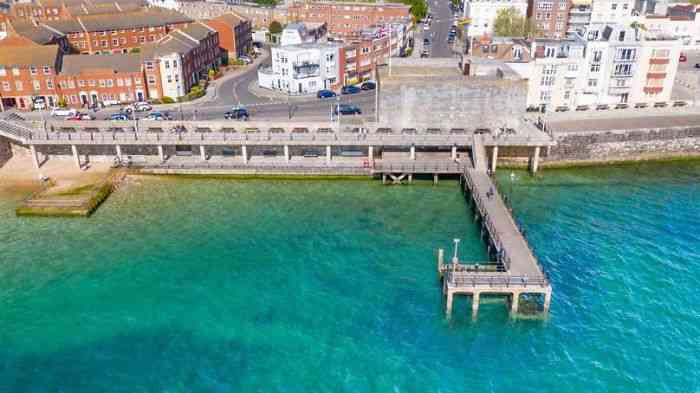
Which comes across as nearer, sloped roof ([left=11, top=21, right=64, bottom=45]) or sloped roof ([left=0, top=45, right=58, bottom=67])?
sloped roof ([left=0, top=45, right=58, bottom=67])

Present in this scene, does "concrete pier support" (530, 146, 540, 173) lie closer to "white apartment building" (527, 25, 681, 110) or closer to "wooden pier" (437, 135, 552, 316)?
"white apartment building" (527, 25, 681, 110)

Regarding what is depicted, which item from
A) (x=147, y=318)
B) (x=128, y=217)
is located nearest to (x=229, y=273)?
(x=147, y=318)

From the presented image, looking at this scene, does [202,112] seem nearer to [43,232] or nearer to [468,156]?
[43,232]

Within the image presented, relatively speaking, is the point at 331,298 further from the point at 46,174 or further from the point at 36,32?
the point at 36,32

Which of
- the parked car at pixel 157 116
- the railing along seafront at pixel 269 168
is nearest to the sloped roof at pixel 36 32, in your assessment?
the parked car at pixel 157 116

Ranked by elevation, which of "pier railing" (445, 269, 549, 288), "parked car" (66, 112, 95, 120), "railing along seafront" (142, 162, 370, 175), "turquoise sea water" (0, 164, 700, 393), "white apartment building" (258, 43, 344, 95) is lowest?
"turquoise sea water" (0, 164, 700, 393)

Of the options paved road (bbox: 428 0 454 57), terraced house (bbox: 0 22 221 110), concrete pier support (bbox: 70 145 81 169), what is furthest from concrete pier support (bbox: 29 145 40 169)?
paved road (bbox: 428 0 454 57)

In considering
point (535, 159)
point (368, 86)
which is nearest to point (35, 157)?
point (368, 86)
